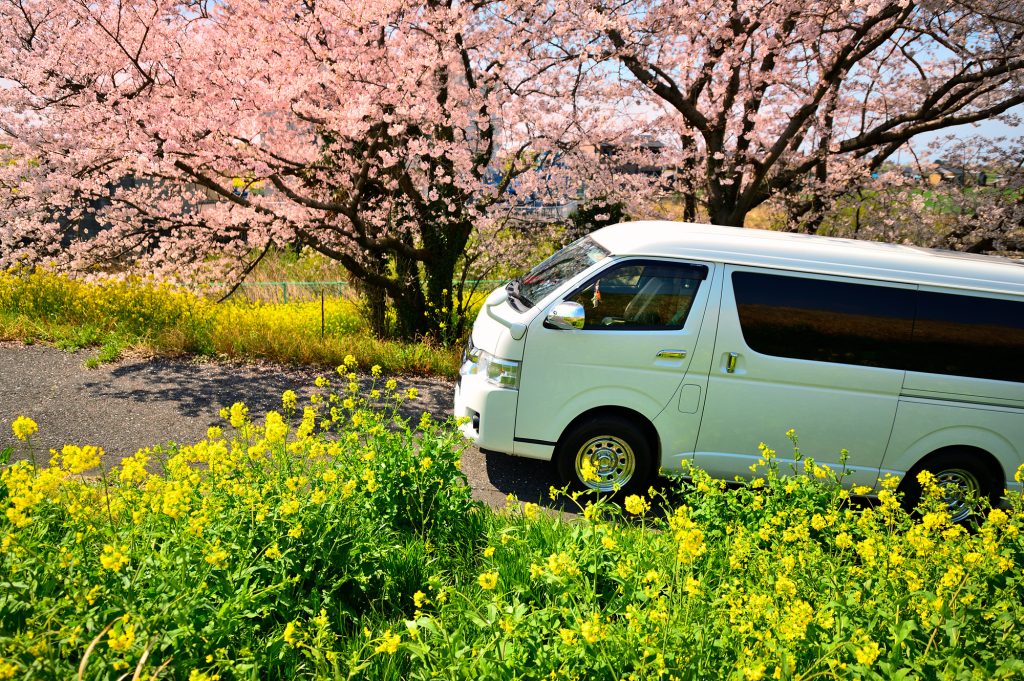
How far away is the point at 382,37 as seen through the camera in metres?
7.39

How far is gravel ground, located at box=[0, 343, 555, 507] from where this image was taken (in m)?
5.09

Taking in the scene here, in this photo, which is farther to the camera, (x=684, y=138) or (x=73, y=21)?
(x=684, y=138)

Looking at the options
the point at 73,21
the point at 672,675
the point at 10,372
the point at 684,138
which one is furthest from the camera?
the point at 684,138

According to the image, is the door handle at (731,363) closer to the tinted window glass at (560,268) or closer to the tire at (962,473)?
the tinted window glass at (560,268)

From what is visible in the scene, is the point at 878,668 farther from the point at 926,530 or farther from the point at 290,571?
the point at 290,571

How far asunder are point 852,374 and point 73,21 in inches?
359

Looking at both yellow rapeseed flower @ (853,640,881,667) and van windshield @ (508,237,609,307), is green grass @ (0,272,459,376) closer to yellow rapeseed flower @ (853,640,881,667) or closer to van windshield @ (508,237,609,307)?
van windshield @ (508,237,609,307)

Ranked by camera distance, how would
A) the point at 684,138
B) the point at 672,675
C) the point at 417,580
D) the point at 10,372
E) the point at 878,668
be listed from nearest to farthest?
the point at 672,675
the point at 878,668
the point at 417,580
the point at 10,372
the point at 684,138

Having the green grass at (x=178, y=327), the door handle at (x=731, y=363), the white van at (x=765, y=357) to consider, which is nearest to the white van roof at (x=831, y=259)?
the white van at (x=765, y=357)

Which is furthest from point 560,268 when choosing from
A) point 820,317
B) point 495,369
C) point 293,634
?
point 293,634

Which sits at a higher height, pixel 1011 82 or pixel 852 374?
pixel 1011 82

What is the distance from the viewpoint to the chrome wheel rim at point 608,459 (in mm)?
4609

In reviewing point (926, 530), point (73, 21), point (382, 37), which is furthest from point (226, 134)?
point (926, 530)

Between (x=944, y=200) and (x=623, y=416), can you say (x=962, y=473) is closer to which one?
(x=623, y=416)
